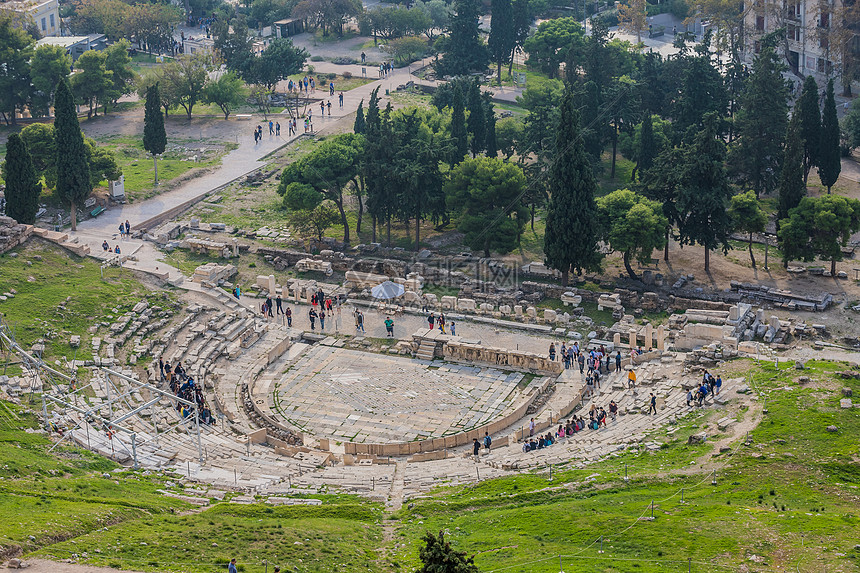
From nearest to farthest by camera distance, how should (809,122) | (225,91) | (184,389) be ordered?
(184,389), (809,122), (225,91)

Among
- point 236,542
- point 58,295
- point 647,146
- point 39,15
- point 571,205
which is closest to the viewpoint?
point 236,542

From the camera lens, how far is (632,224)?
8838cm

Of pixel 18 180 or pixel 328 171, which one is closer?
pixel 18 180

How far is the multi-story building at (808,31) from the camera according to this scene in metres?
125

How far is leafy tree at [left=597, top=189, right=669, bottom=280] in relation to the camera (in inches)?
3477

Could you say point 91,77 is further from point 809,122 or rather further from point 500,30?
point 809,122

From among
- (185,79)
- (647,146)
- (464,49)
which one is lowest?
(647,146)

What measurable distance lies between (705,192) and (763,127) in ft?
58.7

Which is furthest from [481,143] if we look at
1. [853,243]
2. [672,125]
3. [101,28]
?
[101,28]

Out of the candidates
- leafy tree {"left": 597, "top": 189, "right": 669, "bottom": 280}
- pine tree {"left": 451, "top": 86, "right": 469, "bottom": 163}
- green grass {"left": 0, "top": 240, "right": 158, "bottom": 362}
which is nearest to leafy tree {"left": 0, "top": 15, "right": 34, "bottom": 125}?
green grass {"left": 0, "top": 240, "right": 158, "bottom": 362}

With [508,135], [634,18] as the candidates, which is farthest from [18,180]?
[634,18]

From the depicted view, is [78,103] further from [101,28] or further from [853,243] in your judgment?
[853,243]

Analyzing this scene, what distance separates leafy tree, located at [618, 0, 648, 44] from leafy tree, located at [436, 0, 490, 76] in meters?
18.5

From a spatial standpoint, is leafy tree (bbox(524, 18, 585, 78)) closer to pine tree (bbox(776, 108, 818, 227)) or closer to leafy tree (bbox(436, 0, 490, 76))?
leafy tree (bbox(436, 0, 490, 76))
